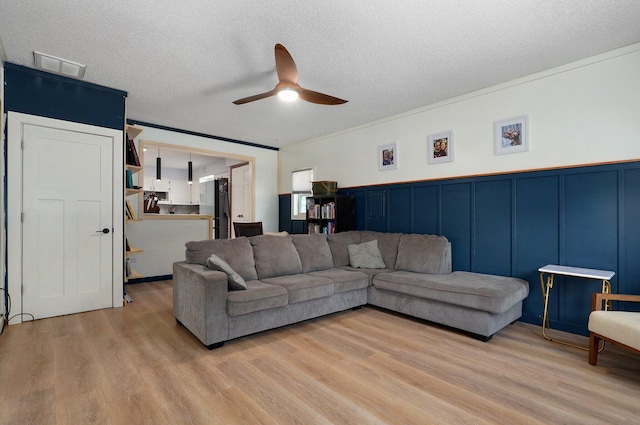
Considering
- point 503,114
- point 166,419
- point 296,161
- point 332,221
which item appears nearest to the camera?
point 166,419

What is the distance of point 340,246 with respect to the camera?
14.8ft

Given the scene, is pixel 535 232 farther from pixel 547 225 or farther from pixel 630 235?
pixel 630 235

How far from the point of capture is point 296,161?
21.7 ft

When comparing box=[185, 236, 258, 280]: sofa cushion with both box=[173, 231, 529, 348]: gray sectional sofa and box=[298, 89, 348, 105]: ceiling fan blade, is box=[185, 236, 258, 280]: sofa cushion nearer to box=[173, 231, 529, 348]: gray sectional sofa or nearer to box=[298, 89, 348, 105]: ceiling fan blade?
box=[173, 231, 529, 348]: gray sectional sofa

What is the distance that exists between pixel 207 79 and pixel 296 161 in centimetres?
320

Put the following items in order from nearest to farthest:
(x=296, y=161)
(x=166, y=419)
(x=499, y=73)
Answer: (x=166, y=419)
(x=499, y=73)
(x=296, y=161)

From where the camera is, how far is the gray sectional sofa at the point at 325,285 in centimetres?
282

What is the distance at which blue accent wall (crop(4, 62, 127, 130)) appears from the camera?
3.31m

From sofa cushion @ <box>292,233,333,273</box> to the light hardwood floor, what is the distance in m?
0.92

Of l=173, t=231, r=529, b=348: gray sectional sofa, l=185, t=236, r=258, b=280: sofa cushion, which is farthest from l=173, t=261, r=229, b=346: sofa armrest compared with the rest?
l=185, t=236, r=258, b=280: sofa cushion

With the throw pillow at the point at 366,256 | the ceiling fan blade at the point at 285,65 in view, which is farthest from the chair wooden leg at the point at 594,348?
the ceiling fan blade at the point at 285,65

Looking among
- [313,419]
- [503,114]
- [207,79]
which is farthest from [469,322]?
[207,79]

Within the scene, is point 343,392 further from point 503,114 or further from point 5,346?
point 503,114

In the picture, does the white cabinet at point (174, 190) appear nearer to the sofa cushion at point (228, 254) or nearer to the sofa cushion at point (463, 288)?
the sofa cushion at point (228, 254)
